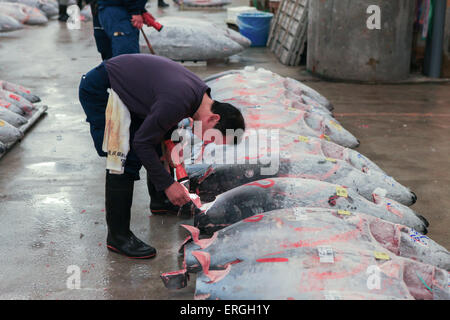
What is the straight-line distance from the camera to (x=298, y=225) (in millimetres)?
3072

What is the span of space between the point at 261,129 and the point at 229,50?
204 inches

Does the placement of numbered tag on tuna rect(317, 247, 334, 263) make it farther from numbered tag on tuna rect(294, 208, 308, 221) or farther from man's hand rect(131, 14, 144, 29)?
man's hand rect(131, 14, 144, 29)

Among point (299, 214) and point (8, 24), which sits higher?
point (8, 24)

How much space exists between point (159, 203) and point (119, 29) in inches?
82.1

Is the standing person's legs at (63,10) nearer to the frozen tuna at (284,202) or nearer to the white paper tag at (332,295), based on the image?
the frozen tuna at (284,202)

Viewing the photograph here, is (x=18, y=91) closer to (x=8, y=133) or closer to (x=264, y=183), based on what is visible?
(x=8, y=133)

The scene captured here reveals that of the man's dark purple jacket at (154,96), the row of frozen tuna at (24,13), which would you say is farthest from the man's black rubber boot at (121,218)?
the row of frozen tuna at (24,13)

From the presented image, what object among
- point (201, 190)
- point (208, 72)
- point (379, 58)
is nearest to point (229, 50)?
point (208, 72)

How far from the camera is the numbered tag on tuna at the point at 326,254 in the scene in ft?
9.16

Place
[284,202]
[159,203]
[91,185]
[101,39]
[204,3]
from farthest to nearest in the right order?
[204,3] < [101,39] < [91,185] < [159,203] < [284,202]

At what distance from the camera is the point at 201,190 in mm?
4141

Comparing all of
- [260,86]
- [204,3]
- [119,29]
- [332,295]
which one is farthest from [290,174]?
[204,3]

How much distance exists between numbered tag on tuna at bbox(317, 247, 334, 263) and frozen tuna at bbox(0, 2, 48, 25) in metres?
13.0
